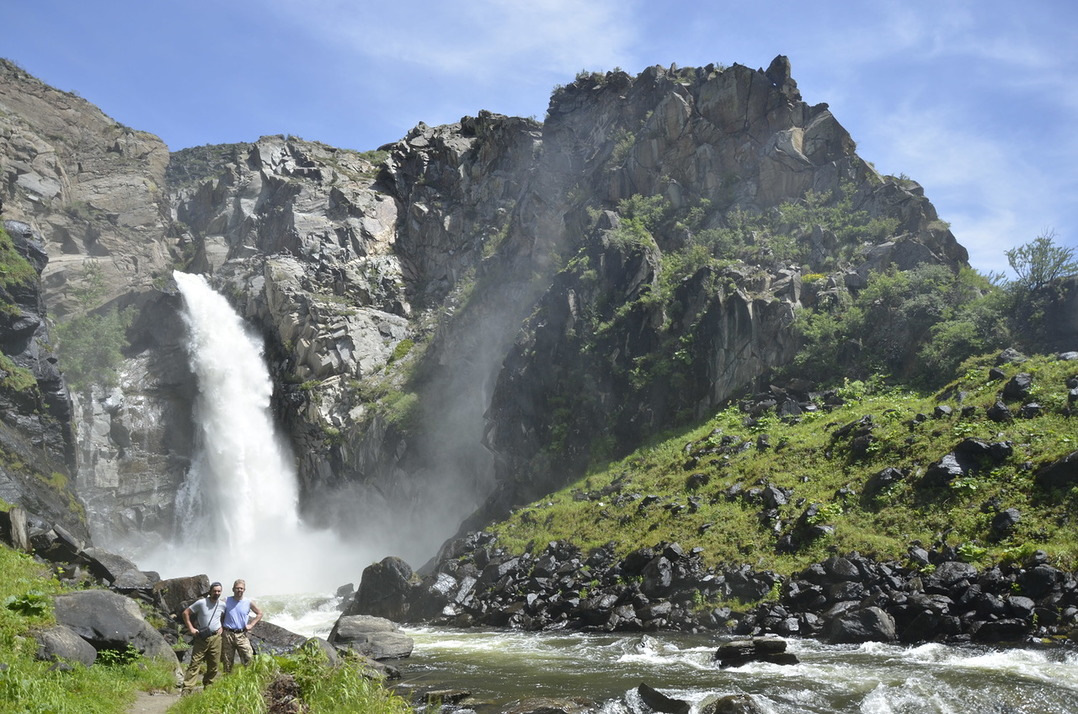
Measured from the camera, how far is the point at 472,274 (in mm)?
55719

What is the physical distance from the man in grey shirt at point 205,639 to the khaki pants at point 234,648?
0.23 m

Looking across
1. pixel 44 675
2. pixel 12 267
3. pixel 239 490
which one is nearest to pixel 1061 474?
pixel 44 675

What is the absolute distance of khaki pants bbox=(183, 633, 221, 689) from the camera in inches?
464

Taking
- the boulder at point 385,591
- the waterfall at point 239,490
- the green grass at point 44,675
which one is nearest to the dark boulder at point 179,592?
the green grass at point 44,675

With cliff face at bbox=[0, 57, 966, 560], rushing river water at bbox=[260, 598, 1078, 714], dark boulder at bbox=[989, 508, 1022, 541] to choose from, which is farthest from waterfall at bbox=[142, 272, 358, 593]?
dark boulder at bbox=[989, 508, 1022, 541]

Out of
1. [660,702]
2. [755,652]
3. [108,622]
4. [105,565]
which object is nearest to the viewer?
[660,702]

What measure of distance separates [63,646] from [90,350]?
47.6 meters

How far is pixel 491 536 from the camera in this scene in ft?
100

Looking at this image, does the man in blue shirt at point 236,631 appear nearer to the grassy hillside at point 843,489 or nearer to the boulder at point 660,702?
the boulder at point 660,702

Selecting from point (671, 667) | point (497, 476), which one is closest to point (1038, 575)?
point (671, 667)

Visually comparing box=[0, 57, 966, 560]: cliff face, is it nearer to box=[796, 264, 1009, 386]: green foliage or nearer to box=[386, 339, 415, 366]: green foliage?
box=[386, 339, 415, 366]: green foliage

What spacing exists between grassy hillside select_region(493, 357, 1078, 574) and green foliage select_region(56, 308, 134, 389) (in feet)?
117

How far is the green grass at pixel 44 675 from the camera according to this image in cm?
855

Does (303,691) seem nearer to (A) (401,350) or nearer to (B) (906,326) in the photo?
(B) (906,326)
